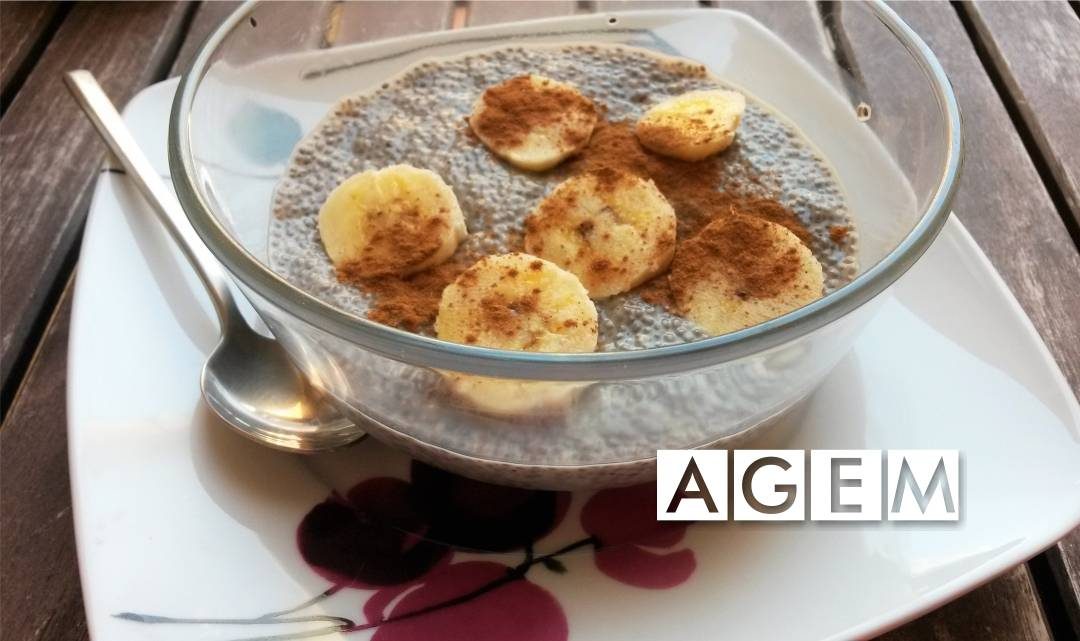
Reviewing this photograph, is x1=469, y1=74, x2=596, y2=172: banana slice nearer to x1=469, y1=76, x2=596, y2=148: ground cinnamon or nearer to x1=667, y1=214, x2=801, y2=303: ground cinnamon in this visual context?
x1=469, y1=76, x2=596, y2=148: ground cinnamon

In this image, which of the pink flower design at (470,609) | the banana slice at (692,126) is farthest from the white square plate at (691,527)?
the banana slice at (692,126)

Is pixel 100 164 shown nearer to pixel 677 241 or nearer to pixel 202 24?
pixel 202 24

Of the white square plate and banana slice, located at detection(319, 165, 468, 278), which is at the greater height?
banana slice, located at detection(319, 165, 468, 278)

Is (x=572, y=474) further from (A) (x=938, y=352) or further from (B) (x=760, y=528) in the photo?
(A) (x=938, y=352)

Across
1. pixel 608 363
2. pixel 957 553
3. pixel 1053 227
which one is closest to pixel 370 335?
pixel 608 363

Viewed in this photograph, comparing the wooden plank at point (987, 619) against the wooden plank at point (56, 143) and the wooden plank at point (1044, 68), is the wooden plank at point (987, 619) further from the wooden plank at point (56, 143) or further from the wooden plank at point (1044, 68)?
the wooden plank at point (56, 143)

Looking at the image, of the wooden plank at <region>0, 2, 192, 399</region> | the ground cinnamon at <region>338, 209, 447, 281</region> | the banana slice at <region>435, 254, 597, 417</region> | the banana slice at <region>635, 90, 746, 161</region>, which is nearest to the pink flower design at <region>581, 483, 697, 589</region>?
the banana slice at <region>435, 254, 597, 417</region>

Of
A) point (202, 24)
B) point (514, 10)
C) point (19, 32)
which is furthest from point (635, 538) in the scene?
point (19, 32)
